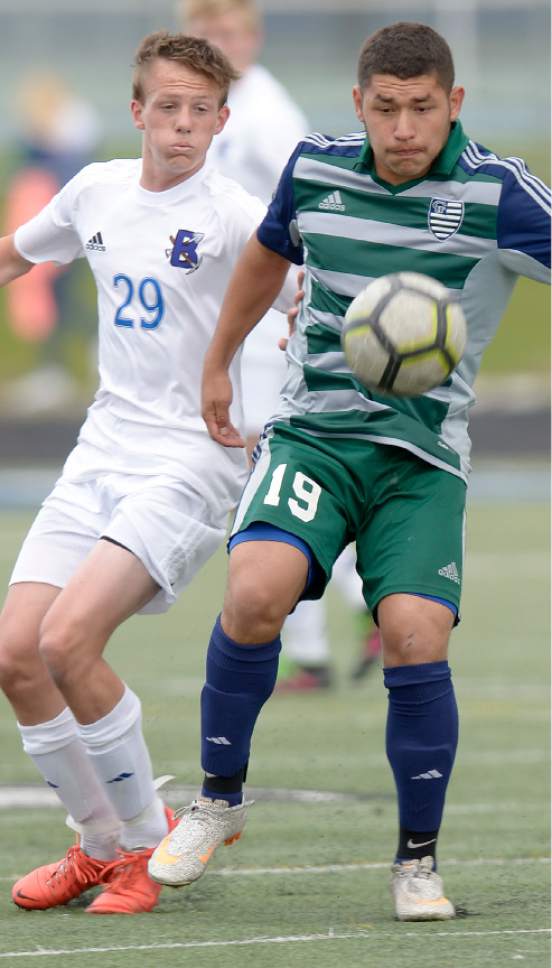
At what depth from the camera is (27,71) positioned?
102 ft

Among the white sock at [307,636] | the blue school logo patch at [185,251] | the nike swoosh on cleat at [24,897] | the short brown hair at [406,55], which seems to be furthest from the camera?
the white sock at [307,636]

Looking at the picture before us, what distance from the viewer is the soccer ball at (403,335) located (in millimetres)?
4449

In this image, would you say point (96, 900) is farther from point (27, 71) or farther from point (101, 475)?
point (27, 71)

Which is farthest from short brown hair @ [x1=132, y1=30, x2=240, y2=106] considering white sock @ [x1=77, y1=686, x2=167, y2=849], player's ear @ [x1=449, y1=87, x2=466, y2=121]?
white sock @ [x1=77, y1=686, x2=167, y2=849]

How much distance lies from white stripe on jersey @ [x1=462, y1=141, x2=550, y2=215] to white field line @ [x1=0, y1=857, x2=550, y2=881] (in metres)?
1.97

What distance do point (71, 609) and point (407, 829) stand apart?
99cm

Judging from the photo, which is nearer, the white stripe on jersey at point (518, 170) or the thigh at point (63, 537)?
the white stripe on jersey at point (518, 170)

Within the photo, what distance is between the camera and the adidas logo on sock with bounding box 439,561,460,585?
459 cm

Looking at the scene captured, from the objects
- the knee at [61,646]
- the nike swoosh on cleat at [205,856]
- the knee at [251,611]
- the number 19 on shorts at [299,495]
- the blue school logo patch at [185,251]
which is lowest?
the nike swoosh on cleat at [205,856]

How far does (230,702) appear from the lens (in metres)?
4.67

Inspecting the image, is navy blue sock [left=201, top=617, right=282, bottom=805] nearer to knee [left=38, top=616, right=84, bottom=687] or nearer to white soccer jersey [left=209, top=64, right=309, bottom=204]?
knee [left=38, top=616, right=84, bottom=687]

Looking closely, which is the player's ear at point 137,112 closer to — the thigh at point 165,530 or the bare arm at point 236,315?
the bare arm at point 236,315

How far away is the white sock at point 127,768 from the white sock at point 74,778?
0.23ft

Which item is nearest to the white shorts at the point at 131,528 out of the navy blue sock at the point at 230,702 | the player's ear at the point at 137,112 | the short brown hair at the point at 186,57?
the navy blue sock at the point at 230,702
